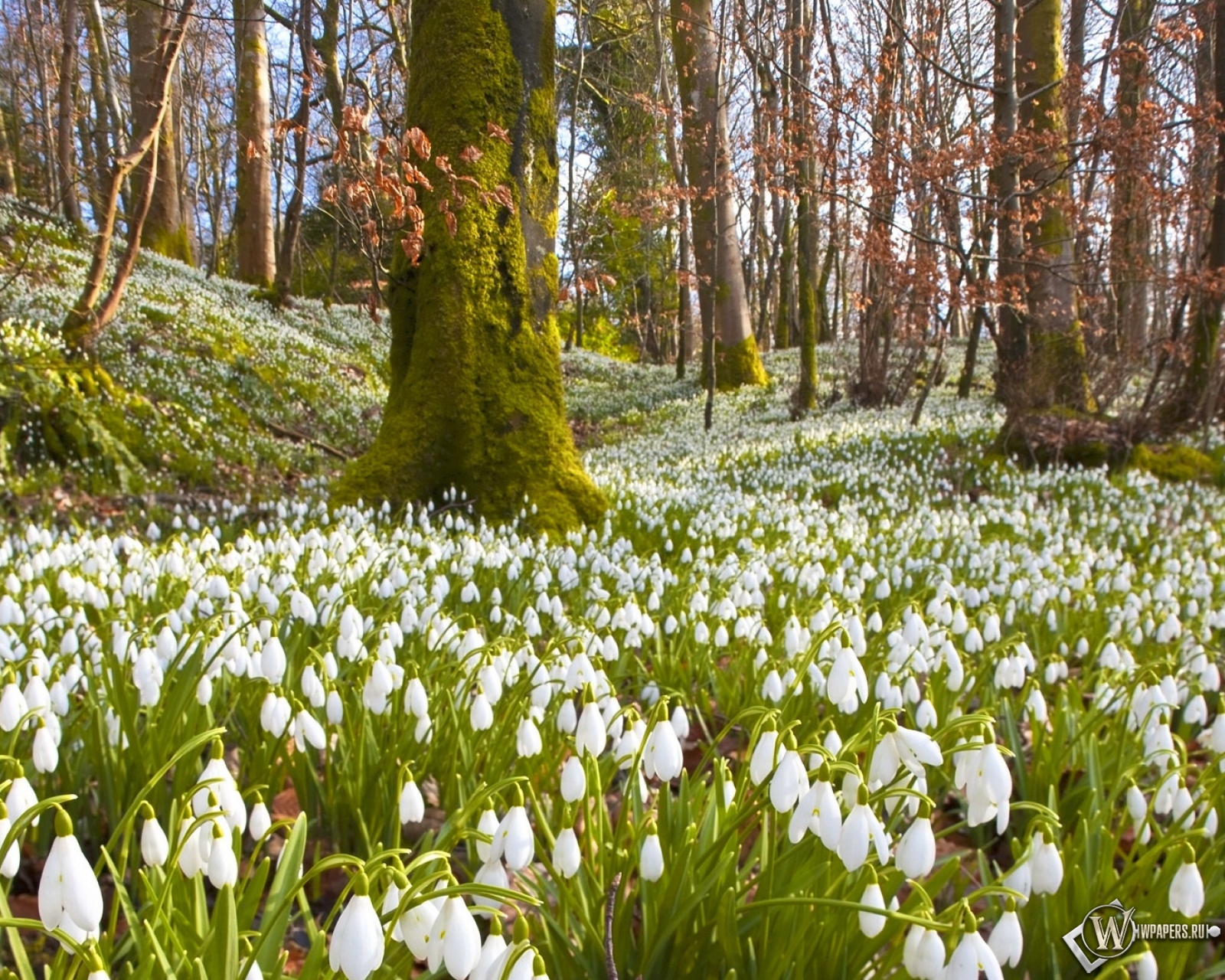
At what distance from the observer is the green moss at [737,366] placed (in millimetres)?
17906

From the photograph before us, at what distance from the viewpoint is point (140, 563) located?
337 centimetres

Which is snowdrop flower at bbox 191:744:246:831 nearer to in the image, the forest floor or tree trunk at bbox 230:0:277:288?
the forest floor

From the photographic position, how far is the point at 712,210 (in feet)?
52.5

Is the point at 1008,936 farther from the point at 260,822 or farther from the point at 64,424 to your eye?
the point at 64,424

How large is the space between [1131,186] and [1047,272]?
1451 millimetres

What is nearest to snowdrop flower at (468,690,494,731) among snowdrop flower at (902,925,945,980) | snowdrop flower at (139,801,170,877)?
snowdrop flower at (139,801,170,877)

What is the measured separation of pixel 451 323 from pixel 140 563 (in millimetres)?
2712

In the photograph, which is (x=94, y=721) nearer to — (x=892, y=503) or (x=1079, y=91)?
(x=892, y=503)

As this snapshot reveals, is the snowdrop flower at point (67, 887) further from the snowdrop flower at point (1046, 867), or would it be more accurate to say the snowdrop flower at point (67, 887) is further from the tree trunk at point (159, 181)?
the tree trunk at point (159, 181)

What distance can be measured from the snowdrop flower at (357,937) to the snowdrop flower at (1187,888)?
127 cm

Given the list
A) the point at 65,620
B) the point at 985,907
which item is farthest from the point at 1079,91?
the point at 65,620

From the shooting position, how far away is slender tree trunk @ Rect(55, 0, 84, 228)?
7693 millimetres

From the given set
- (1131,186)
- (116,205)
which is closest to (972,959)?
(116,205)

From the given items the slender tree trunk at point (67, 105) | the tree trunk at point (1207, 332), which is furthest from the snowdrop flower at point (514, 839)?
the tree trunk at point (1207, 332)
